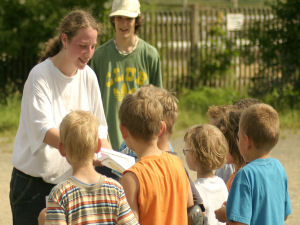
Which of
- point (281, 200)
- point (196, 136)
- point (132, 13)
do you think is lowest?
point (281, 200)

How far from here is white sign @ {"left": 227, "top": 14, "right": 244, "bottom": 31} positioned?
13.8m

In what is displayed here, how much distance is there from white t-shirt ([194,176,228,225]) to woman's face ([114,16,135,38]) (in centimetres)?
210

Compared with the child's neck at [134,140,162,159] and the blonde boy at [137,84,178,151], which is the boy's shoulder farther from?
the blonde boy at [137,84,178,151]

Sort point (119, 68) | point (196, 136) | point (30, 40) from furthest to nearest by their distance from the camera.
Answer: point (30, 40) → point (119, 68) → point (196, 136)

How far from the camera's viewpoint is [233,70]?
1404cm

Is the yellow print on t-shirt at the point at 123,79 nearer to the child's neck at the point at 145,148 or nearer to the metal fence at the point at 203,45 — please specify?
the child's neck at the point at 145,148

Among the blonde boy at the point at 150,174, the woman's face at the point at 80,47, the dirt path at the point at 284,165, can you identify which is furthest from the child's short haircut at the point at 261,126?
the dirt path at the point at 284,165

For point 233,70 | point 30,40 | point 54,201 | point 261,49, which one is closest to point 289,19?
point 261,49

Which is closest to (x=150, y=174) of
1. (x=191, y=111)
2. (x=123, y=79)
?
(x=123, y=79)

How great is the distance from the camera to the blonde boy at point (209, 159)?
364 centimetres

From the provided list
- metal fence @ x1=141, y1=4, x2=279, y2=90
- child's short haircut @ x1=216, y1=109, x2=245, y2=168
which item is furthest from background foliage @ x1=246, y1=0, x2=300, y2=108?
child's short haircut @ x1=216, y1=109, x2=245, y2=168

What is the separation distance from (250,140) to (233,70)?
1092 centimetres

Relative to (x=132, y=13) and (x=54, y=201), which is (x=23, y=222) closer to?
(x=54, y=201)

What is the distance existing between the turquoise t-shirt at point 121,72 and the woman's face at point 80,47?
159 cm
